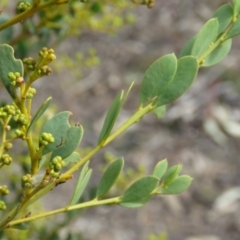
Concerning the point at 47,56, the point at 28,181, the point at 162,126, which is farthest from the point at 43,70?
the point at 162,126

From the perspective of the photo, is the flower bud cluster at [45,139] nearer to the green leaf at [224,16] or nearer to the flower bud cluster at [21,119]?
the flower bud cluster at [21,119]

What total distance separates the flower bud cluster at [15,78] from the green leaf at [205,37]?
0.23 m

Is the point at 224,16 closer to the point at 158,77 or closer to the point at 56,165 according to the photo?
the point at 158,77

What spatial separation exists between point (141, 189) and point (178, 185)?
0.05 m

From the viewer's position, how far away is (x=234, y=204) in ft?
9.70

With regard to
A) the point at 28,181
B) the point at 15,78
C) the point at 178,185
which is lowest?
the point at 178,185

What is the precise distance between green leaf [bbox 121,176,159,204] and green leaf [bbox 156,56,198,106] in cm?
9

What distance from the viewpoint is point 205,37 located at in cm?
77

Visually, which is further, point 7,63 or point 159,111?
point 159,111

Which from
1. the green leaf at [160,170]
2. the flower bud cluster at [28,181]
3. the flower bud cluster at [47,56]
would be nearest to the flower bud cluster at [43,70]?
the flower bud cluster at [47,56]

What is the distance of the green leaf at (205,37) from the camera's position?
2.51 ft

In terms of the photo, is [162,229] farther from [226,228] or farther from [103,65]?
[103,65]

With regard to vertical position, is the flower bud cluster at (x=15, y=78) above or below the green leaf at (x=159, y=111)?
above

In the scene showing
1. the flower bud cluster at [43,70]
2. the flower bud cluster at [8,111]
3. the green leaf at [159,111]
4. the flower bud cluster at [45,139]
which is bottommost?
the green leaf at [159,111]
